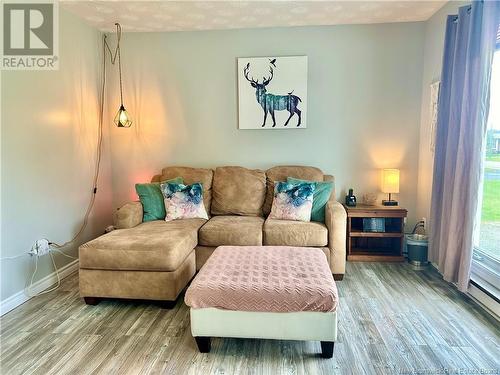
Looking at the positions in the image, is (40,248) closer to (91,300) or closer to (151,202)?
(91,300)

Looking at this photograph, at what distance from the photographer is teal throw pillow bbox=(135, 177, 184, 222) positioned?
323 cm

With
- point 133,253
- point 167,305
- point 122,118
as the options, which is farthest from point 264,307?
point 122,118

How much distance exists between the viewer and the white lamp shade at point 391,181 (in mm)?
3369

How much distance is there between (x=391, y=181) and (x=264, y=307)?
2234 mm

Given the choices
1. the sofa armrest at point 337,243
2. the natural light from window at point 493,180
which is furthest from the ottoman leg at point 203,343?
the natural light from window at point 493,180

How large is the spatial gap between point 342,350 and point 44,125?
2865 mm

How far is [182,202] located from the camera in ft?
10.6

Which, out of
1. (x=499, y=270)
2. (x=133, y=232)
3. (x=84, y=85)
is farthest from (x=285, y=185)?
(x=84, y=85)

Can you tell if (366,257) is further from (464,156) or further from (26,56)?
(26,56)

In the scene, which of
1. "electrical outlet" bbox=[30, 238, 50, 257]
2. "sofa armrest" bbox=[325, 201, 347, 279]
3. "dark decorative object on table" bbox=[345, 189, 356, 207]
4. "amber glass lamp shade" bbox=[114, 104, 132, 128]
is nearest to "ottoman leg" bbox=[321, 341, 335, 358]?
"sofa armrest" bbox=[325, 201, 347, 279]

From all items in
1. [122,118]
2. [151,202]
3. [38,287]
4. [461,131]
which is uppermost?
[122,118]

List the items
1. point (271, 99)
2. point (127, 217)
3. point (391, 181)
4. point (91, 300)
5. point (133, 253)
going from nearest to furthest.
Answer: point (133, 253) → point (91, 300) → point (127, 217) → point (391, 181) → point (271, 99)

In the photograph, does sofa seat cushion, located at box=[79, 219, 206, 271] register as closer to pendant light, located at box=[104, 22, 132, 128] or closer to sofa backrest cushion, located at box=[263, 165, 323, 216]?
sofa backrest cushion, located at box=[263, 165, 323, 216]

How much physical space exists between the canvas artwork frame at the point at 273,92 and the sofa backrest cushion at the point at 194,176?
75 cm
